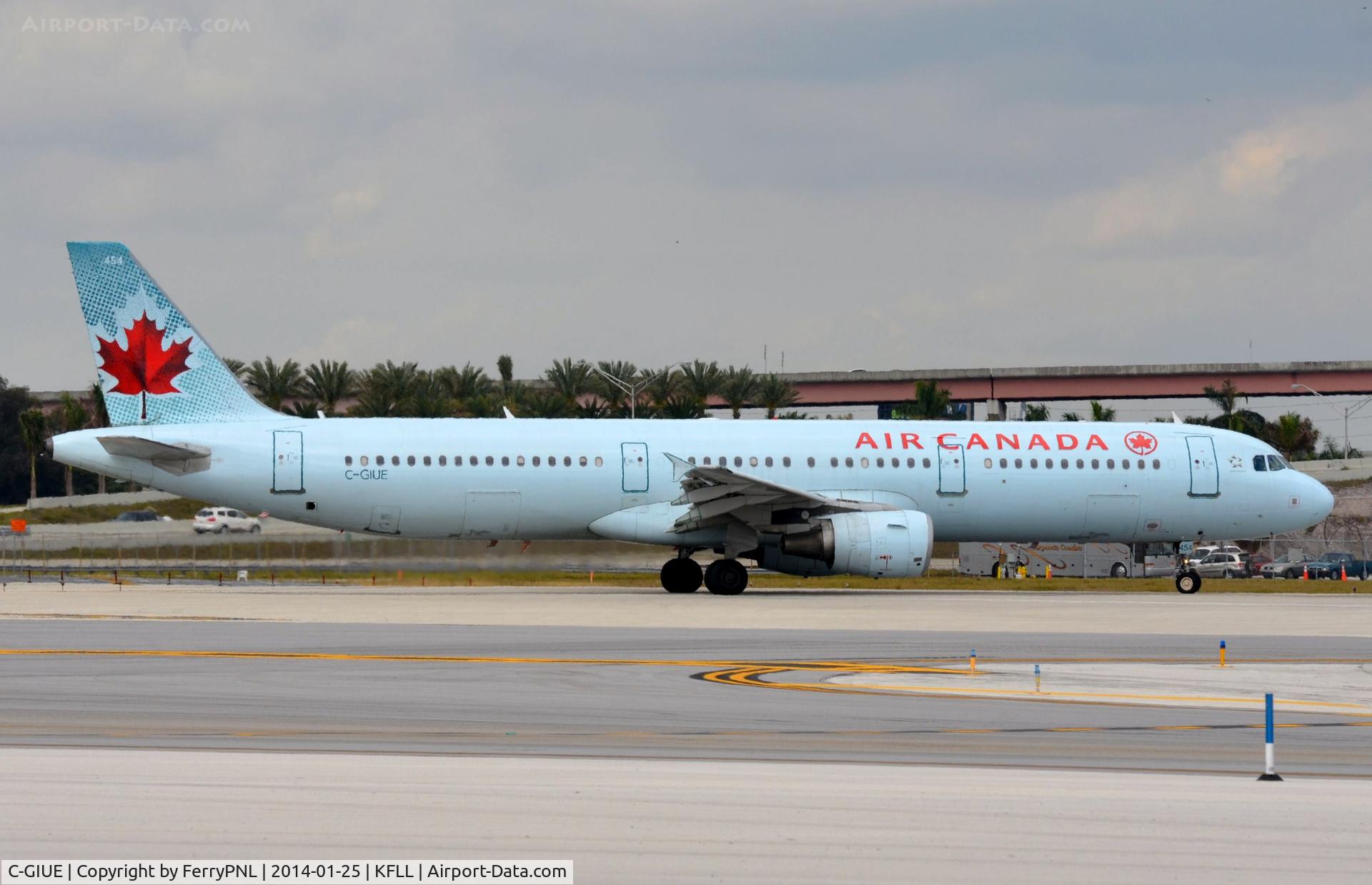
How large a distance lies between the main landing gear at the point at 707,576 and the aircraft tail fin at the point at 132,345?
10370 mm

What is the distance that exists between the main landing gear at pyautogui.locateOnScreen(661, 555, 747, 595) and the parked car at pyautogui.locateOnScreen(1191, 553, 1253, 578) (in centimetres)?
3228

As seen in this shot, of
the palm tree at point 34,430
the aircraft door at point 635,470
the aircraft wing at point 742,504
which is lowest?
the aircraft wing at point 742,504

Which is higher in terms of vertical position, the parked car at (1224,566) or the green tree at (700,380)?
the green tree at (700,380)

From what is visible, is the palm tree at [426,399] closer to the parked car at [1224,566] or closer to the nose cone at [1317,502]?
the parked car at [1224,566]

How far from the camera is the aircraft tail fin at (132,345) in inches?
1277

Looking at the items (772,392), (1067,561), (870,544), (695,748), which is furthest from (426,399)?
(695,748)

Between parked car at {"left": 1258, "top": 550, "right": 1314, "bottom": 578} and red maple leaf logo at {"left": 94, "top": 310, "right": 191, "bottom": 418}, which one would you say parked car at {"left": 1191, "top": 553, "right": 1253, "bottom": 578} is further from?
red maple leaf logo at {"left": 94, "top": 310, "right": 191, "bottom": 418}

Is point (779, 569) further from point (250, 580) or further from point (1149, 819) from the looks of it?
point (1149, 819)

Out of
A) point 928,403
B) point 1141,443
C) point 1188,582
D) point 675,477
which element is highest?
Result: point 928,403

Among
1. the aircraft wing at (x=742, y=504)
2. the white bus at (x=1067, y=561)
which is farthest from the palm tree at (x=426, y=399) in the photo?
the aircraft wing at (x=742, y=504)

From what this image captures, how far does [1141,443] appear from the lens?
35688 millimetres

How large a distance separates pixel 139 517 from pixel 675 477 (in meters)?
37.3

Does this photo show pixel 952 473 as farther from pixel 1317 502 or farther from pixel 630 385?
pixel 630 385

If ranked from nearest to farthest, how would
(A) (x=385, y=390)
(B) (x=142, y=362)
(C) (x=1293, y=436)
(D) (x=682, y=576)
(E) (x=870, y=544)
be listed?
(E) (x=870, y=544)
(B) (x=142, y=362)
(D) (x=682, y=576)
(A) (x=385, y=390)
(C) (x=1293, y=436)
